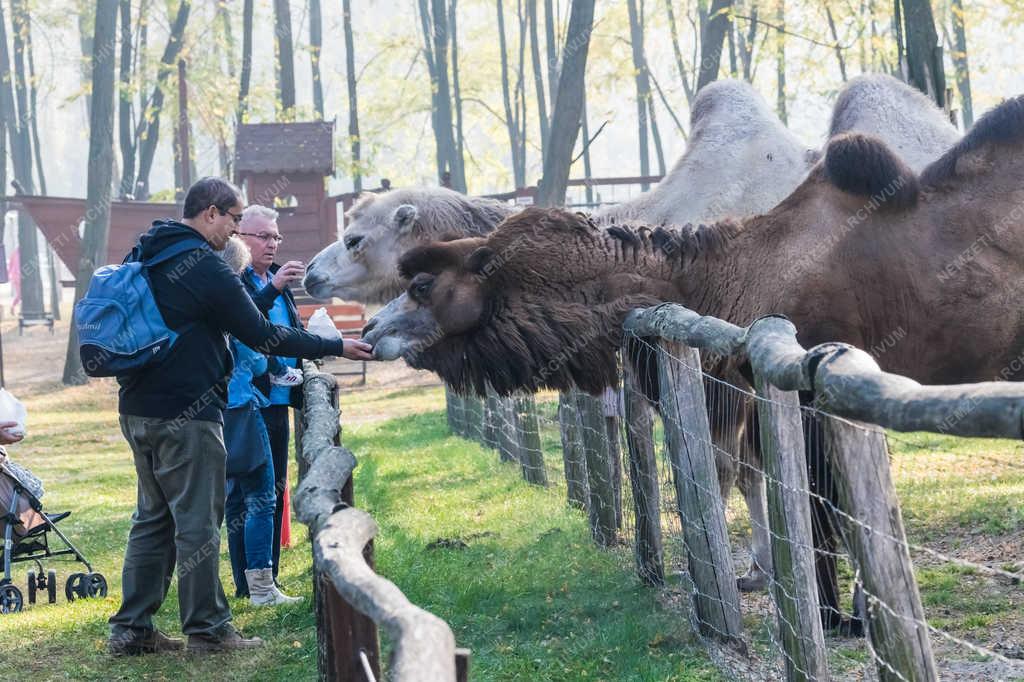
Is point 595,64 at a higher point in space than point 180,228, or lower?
higher

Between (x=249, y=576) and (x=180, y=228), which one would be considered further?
(x=249, y=576)

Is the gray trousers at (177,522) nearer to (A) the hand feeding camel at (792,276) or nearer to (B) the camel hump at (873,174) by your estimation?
(A) the hand feeding camel at (792,276)

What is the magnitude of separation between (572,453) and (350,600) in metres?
6.69

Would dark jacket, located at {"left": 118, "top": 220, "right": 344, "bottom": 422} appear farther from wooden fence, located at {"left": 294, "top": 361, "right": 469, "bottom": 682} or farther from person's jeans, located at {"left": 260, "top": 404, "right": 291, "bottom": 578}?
person's jeans, located at {"left": 260, "top": 404, "right": 291, "bottom": 578}

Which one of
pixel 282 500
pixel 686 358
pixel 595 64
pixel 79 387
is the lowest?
pixel 79 387

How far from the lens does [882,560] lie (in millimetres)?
3215

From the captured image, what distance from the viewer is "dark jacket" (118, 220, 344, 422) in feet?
18.5

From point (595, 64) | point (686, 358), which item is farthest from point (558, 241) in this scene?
point (595, 64)

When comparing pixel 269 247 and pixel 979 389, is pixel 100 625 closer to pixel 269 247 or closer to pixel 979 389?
pixel 269 247

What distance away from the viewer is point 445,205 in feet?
35.4

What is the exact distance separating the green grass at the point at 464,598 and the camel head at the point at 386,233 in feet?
5.96

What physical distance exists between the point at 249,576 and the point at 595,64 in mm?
42385

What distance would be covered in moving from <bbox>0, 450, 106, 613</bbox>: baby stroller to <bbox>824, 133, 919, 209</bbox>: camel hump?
5023 mm

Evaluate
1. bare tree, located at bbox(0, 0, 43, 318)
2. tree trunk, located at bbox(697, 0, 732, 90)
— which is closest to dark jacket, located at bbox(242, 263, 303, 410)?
tree trunk, located at bbox(697, 0, 732, 90)
